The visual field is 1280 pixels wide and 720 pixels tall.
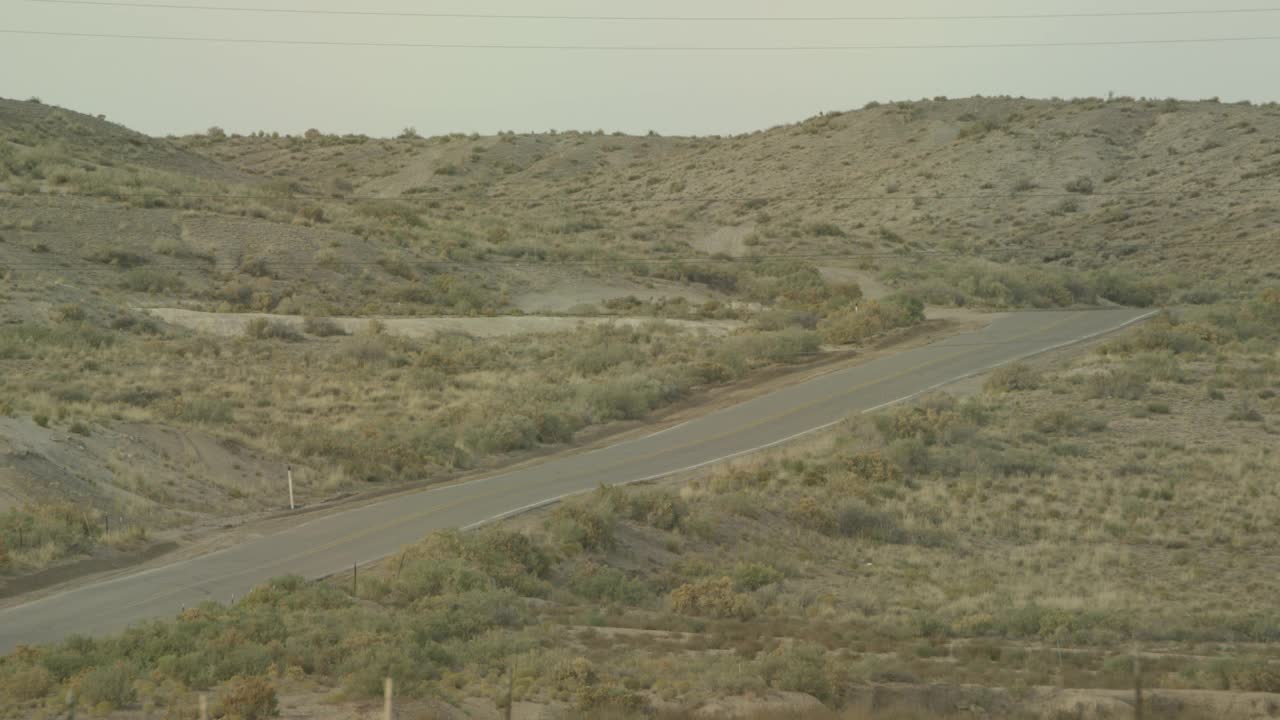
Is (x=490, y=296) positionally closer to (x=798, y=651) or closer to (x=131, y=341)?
(x=131, y=341)

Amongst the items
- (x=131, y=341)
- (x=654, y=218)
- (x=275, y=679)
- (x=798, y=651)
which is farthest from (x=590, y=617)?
(x=654, y=218)

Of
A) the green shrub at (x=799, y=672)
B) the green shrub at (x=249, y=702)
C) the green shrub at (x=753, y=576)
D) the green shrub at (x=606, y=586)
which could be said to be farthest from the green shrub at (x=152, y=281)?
the green shrub at (x=799, y=672)

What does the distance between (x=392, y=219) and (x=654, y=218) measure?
27.2 m

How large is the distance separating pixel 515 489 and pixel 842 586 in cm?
864

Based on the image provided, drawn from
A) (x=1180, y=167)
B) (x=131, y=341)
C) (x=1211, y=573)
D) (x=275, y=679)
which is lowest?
(x=1211, y=573)

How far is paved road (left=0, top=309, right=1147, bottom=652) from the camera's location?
21891 millimetres

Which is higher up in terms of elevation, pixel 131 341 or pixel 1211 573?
pixel 131 341

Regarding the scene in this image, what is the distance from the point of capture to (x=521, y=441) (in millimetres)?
36875

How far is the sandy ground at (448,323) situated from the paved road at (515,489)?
1032cm

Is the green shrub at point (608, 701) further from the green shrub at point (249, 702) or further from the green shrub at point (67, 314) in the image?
the green shrub at point (67, 314)

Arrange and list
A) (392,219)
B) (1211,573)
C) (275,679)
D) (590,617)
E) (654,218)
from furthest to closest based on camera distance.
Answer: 1. (654,218)
2. (392,219)
3. (1211,573)
4. (590,617)
5. (275,679)

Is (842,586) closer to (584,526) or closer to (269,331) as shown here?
(584,526)

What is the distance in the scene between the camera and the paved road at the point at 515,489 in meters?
21.9

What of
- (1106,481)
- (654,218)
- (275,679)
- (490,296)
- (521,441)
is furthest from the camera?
(654,218)
